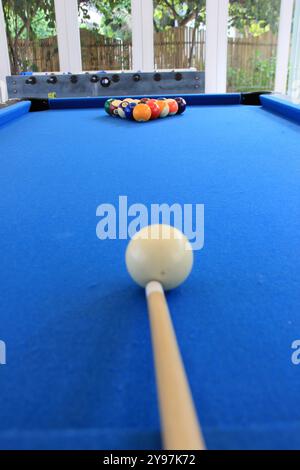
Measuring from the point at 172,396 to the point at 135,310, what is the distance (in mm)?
291

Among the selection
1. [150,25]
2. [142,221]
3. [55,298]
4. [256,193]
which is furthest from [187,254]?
[150,25]

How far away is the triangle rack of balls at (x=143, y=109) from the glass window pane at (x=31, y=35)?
4.18 m

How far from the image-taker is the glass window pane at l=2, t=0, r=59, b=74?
6.35 m

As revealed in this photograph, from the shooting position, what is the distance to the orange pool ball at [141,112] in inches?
107

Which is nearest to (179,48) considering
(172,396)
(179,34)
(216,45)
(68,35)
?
(179,34)

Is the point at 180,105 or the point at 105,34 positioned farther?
the point at 105,34

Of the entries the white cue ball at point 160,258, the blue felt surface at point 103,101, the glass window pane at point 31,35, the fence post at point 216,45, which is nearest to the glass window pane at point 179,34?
the fence post at point 216,45

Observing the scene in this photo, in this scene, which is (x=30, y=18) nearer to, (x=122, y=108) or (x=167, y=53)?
(x=167, y=53)

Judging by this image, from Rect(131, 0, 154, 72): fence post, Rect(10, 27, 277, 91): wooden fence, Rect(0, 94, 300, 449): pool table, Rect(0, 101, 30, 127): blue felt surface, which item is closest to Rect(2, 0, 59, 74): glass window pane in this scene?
Rect(10, 27, 277, 91): wooden fence

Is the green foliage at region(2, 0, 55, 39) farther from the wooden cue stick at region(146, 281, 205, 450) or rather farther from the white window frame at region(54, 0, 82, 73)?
the wooden cue stick at region(146, 281, 205, 450)

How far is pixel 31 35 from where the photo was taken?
647 cm
